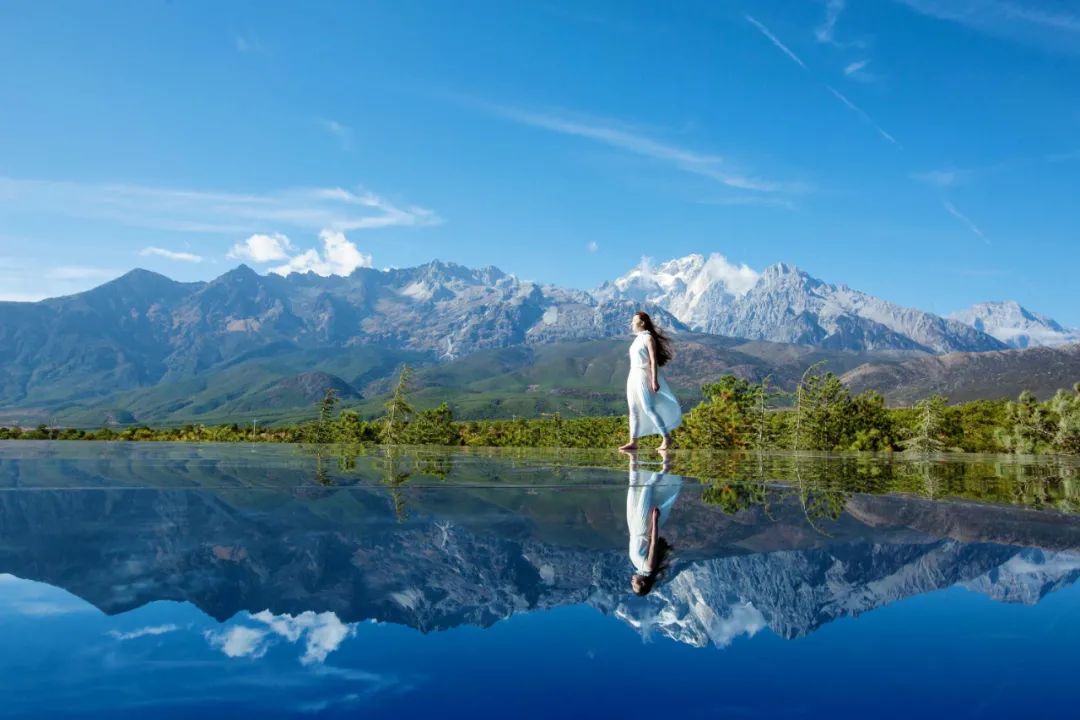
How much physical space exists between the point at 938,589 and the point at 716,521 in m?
3.05

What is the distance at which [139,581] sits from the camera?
530 centimetres

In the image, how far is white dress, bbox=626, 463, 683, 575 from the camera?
627cm

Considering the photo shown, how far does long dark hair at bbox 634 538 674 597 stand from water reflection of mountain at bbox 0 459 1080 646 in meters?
0.12

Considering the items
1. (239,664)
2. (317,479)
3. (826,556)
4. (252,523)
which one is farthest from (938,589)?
(317,479)

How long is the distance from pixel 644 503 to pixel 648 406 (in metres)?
5.00

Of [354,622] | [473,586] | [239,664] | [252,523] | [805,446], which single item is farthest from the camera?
[805,446]

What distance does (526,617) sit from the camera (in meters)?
4.66

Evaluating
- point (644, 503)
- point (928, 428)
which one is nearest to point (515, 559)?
point (644, 503)

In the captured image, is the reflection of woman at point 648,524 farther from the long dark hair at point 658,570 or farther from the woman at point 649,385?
the woman at point 649,385

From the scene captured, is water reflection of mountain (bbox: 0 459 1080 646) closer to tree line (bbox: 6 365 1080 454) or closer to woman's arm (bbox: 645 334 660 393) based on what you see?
woman's arm (bbox: 645 334 660 393)

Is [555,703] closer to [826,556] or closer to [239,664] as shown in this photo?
[239,664]

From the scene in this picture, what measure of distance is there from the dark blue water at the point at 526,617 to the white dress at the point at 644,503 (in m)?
0.18

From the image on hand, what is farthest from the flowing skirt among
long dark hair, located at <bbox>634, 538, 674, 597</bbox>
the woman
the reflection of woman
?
long dark hair, located at <bbox>634, 538, 674, 597</bbox>

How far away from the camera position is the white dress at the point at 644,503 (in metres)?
6.27
